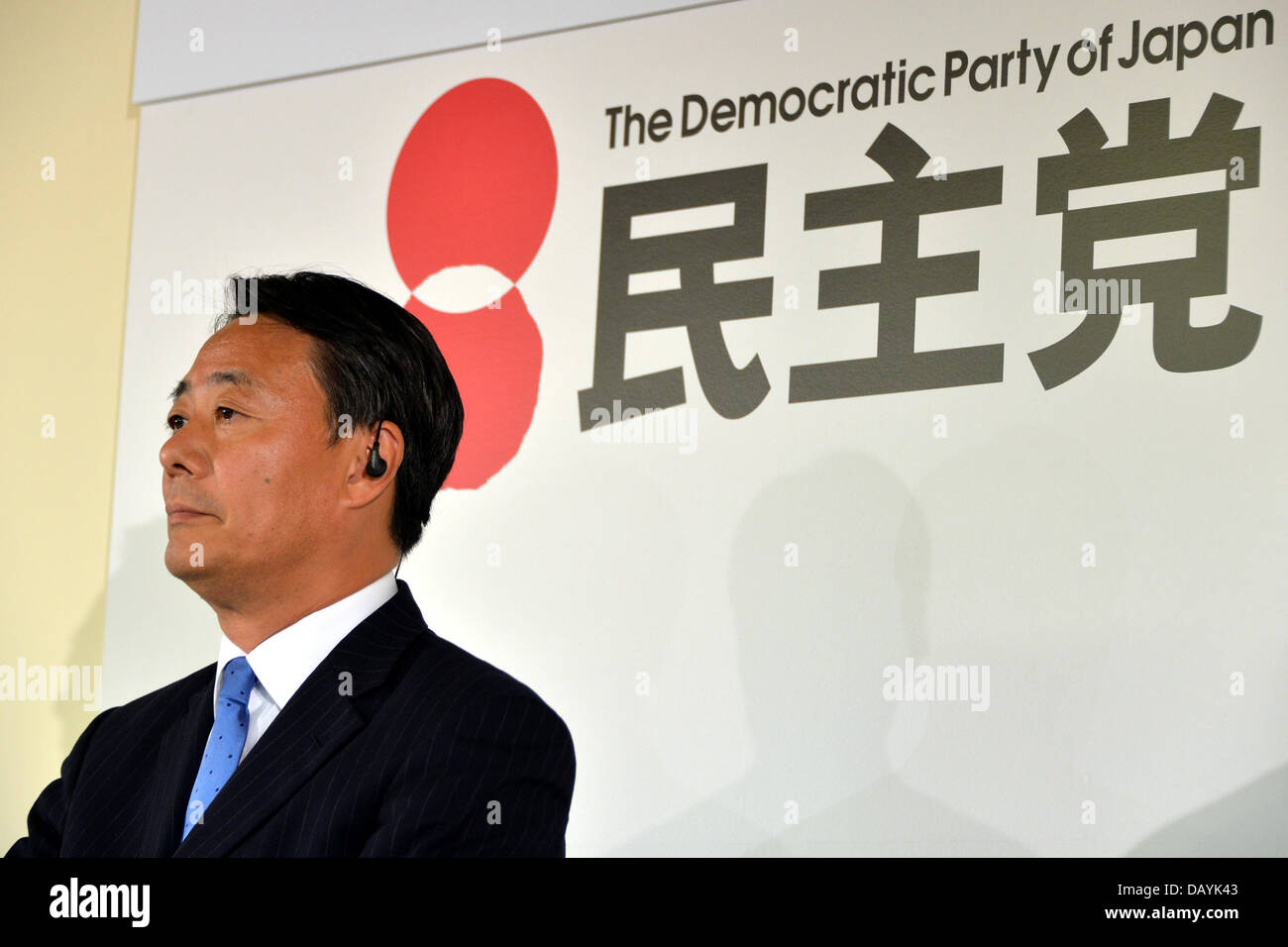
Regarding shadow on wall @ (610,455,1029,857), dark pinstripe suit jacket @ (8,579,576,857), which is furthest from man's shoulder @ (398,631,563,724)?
shadow on wall @ (610,455,1029,857)

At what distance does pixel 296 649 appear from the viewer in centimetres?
172

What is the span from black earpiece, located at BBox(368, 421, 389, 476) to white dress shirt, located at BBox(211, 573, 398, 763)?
0.17 meters

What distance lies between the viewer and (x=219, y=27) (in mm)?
2984

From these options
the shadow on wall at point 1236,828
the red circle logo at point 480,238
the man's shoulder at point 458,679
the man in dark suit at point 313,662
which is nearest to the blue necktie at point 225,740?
the man in dark suit at point 313,662

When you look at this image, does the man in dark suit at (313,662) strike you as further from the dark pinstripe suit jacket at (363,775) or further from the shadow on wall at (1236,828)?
the shadow on wall at (1236,828)

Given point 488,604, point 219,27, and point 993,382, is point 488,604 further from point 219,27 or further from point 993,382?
point 219,27

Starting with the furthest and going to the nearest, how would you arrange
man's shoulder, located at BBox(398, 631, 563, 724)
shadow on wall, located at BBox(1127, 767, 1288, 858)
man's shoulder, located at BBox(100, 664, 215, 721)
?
shadow on wall, located at BBox(1127, 767, 1288, 858), man's shoulder, located at BBox(100, 664, 215, 721), man's shoulder, located at BBox(398, 631, 563, 724)

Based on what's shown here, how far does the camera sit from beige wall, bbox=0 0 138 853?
287 cm

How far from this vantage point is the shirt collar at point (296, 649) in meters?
1.70

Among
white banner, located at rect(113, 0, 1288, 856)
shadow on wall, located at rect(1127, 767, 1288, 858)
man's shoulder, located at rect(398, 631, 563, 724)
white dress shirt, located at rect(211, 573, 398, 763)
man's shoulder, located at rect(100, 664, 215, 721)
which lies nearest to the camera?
man's shoulder, located at rect(398, 631, 563, 724)

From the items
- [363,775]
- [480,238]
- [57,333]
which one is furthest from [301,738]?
[57,333]

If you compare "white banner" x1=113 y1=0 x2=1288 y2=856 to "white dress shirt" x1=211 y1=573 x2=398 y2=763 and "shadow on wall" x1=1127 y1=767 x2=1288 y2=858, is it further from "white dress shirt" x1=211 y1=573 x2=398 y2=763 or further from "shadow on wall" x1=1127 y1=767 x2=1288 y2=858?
"white dress shirt" x1=211 y1=573 x2=398 y2=763

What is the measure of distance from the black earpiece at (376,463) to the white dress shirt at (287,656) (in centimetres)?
17
